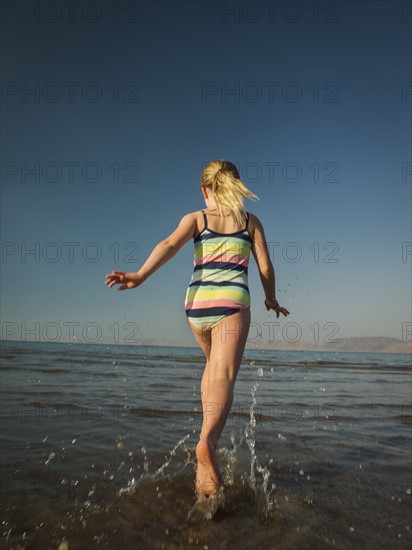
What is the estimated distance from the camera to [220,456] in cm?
387

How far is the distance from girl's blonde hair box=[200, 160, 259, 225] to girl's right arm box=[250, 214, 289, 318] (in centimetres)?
17

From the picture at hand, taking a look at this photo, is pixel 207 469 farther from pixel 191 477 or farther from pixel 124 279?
pixel 124 279

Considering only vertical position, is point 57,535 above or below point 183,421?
above

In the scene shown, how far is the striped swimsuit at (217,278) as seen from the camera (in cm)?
284

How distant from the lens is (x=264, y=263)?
3.23 meters

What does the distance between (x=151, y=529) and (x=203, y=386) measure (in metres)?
0.98

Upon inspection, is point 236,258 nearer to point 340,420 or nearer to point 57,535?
point 57,535

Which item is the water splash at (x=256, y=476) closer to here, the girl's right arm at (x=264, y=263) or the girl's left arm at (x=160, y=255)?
the girl's right arm at (x=264, y=263)

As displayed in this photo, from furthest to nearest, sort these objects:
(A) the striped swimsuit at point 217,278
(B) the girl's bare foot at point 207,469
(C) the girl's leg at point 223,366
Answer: (A) the striped swimsuit at point 217,278 → (C) the girl's leg at point 223,366 → (B) the girl's bare foot at point 207,469

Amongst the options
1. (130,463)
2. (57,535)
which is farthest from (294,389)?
(57,535)

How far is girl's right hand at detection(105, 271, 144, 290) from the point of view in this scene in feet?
8.64

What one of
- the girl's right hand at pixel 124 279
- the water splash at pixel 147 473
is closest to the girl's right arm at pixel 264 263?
the girl's right hand at pixel 124 279

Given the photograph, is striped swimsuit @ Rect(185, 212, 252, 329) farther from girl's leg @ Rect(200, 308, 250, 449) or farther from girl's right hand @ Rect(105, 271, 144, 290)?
girl's right hand @ Rect(105, 271, 144, 290)

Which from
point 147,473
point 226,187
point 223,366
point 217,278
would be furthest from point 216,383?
Answer: point 226,187
